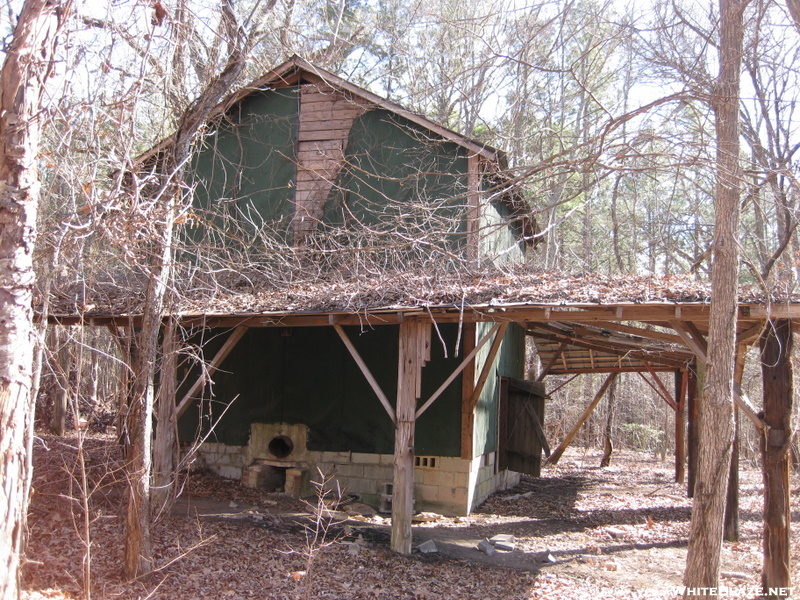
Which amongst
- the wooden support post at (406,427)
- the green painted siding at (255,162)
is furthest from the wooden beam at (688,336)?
the green painted siding at (255,162)

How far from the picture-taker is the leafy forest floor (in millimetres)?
7352

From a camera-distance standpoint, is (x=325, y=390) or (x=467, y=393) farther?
(x=325, y=390)

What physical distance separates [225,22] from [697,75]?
5363 mm

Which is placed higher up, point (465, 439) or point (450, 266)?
point (450, 266)

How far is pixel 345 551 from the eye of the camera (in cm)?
864

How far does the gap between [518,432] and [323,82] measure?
748cm

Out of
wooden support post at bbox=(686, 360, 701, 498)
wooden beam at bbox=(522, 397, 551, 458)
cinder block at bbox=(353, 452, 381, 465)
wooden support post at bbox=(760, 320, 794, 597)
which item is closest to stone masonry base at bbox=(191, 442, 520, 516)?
cinder block at bbox=(353, 452, 381, 465)

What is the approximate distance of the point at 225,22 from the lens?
8.40 m

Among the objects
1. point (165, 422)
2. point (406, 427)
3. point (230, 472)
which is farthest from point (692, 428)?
point (165, 422)

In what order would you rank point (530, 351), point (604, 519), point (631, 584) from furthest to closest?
point (530, 351)
point (604, 519)
point (631, 584)

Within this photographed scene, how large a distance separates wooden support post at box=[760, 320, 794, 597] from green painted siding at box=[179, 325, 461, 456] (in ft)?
14.7

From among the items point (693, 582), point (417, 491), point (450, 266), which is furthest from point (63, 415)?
point (693, 582)

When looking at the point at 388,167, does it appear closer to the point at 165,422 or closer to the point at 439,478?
the point at 439,478

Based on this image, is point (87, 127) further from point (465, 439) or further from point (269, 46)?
point (269, 46)
